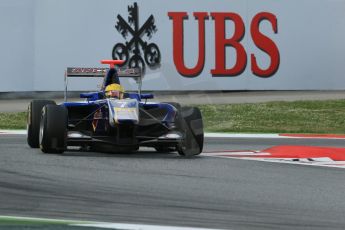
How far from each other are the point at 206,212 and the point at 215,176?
2.64 metres

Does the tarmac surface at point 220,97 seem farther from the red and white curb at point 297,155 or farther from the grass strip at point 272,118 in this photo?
the red and white curb at point 297,155

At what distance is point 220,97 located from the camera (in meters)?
28.6

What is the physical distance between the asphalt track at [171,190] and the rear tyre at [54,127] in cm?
18

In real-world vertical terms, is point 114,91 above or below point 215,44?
below

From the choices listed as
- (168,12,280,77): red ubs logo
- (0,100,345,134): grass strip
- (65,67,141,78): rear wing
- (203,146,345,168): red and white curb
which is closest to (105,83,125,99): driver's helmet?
(65,67,141,78): rear wing

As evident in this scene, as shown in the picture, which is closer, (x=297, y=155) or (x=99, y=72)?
(x=297, y=155)

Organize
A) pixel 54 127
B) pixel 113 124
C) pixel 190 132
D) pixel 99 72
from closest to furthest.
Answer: pixel 54 127 → pixel 113 124 → pixel 190 132 → pixel 99 72

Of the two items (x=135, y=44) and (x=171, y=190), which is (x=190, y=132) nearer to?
(x=171, y=190)

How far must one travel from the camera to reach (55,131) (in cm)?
1143

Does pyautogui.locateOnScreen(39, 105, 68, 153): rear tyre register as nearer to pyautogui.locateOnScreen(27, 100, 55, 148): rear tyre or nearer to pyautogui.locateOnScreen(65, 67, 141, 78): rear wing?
pyautogui.locateOnScreen(27, 100, 55, 148): rear tyre

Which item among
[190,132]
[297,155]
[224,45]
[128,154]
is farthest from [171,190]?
[224,45]

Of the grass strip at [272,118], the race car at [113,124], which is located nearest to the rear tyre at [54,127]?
the race car at [113,124]

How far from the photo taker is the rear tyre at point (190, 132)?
1212 cm

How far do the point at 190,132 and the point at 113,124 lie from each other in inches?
40.5
